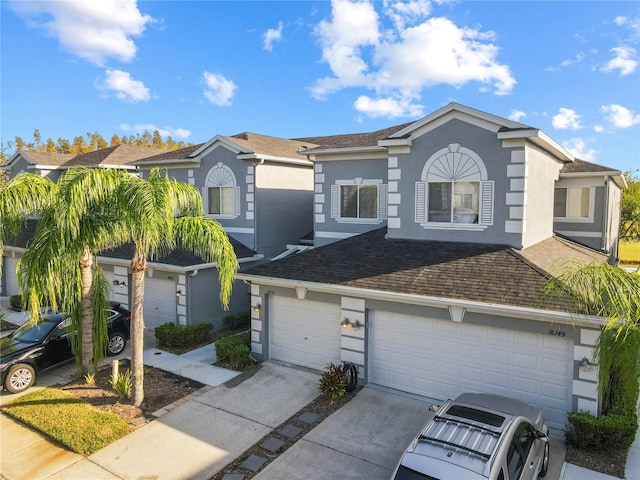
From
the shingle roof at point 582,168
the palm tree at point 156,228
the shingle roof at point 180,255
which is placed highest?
the shingle roof at point 582,168

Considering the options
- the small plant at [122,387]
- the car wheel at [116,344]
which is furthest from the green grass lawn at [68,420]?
the car wheel at [116,344]

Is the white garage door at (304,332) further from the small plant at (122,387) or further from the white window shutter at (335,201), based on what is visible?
the white window shutter at (335,201)

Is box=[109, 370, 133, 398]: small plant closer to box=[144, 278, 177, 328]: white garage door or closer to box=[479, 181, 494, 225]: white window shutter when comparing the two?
box=[144, 278, 177, 328]: white garage door

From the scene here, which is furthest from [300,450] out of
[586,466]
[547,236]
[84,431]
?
[547,236]

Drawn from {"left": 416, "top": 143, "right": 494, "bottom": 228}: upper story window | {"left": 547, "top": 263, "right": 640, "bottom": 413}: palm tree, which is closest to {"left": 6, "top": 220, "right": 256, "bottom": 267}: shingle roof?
{"left": 416, "top": 143, "right": 494, "bottom": 228}: upper story window

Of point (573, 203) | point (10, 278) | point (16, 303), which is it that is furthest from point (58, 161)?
point (573, 203)

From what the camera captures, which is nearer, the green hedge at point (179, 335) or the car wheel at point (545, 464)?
the car wheel at point (545, 464)
